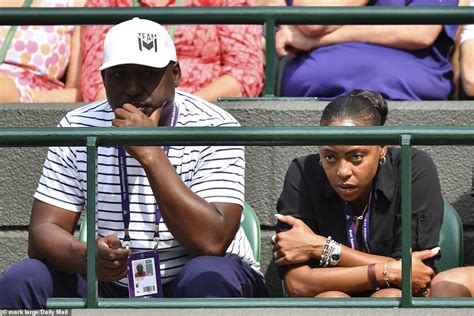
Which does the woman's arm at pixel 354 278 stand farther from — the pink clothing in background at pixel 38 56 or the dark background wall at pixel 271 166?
the pink clothing in background at pixel 38 56

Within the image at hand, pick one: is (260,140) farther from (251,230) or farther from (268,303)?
(251,230)

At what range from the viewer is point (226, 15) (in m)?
5.09

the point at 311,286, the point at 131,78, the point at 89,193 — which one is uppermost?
the point at 131,78

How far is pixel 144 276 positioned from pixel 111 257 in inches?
8.1

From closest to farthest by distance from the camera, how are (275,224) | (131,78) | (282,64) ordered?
(131,78), (275,224), (282,64)

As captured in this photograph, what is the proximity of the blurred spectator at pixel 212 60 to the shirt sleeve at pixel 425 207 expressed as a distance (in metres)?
1.09

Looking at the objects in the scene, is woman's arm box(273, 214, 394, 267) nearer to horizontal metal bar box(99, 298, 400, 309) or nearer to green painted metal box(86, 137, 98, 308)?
horizontal metal bar box(99, 298, 400, 309)

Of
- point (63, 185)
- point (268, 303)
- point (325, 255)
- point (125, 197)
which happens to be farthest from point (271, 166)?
point (268, 303)

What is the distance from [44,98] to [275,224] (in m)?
1.26

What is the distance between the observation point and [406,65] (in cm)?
555

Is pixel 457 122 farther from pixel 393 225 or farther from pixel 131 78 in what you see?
pixel 131 78

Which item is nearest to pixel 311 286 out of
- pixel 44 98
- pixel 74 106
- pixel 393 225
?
pixel 393 225

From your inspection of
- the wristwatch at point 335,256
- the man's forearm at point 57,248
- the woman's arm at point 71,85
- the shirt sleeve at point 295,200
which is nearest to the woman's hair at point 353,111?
the shirt sleeve at point 295,200

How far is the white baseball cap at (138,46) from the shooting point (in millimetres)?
4703
